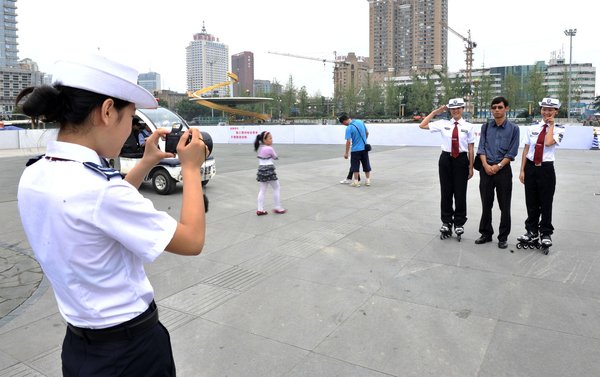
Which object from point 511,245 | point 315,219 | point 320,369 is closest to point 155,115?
point 315,219

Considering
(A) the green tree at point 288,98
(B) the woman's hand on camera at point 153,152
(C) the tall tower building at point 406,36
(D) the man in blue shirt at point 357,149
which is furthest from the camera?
(C) the tall tower building at point 406,36

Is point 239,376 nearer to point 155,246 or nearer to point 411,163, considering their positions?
point 155,246

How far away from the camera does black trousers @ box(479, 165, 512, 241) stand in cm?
562

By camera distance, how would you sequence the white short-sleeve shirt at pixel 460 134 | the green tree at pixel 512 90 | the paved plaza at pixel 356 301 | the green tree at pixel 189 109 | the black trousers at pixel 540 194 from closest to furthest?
the paved plaza at pixel 356 301
the black trousers at pixel 540 194
the white short-sleeve shirt at pixel 460 134
the green tree at pixel 512 90
the green tree at pixel 189 109

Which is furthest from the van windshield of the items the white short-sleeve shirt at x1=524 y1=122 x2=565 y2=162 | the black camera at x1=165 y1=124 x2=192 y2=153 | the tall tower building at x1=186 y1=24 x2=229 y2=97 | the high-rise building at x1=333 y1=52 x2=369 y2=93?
the high-rise building at x1=333 y1=52 x2=369 y2=93

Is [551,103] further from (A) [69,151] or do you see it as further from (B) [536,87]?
(B) [536,87]

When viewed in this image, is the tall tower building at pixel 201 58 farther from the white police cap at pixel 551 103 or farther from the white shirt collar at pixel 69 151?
the white shirt collar at pixel 69 151

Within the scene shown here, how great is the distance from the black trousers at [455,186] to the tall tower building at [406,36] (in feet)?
402

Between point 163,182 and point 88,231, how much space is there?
9.01 m

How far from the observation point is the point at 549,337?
3.27 m

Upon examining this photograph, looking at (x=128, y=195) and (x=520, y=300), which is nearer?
(x=128, y=195)

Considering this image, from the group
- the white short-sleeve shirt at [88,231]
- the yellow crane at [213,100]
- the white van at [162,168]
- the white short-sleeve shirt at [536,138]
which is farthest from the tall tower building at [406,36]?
the white short-sleeve shirt at [88,231]

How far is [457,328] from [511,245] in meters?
2.77

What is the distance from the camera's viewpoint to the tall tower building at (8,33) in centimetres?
9462
